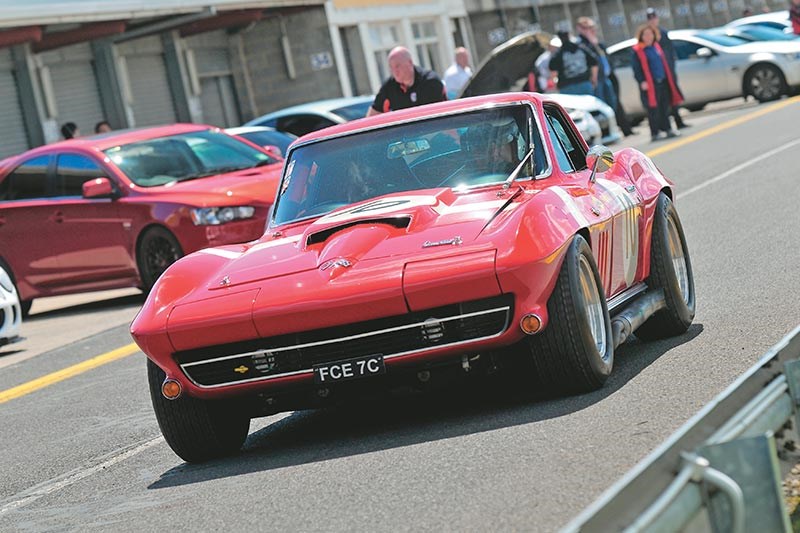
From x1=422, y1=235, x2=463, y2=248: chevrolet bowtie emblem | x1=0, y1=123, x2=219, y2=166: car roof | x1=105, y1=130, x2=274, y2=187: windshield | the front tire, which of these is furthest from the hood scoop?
the front tire

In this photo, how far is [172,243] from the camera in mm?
15203

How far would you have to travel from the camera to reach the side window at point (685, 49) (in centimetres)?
3142

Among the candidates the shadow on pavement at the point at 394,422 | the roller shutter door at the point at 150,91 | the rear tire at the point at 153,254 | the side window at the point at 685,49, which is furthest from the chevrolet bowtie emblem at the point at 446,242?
the roller shutter door at the point at 150,91

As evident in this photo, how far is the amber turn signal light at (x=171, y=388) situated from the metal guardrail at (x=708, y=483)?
3.24 m

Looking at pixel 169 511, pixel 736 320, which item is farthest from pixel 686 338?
pixel 169 511

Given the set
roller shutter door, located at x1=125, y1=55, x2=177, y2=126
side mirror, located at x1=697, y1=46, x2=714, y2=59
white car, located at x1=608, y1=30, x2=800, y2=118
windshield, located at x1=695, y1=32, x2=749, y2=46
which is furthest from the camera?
roller shutter door, located at x1=125, y1=55, x2=177, y2=126

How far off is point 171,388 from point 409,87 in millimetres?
7270

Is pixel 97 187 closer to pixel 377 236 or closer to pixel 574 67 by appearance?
pixel 377 236

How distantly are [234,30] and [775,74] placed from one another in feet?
41.4

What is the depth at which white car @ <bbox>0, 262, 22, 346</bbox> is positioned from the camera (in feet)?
44.4

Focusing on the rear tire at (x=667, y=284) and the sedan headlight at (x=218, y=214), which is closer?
the rear tire at (x=667, y=284)

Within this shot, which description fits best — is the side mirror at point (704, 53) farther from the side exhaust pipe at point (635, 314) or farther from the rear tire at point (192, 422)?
the rear tire at point (192, 422)

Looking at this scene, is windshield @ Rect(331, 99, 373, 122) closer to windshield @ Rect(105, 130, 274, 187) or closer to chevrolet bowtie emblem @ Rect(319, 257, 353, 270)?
windshield @ Rect(105, 130, 274, 187)

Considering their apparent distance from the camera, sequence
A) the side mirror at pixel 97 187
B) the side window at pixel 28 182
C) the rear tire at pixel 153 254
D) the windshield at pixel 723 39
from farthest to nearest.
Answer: the windshield at pixel 723 39, the side window at pixel 28 182, the rear tire at pixel 153 254, the side mirror at pixel 97 187
